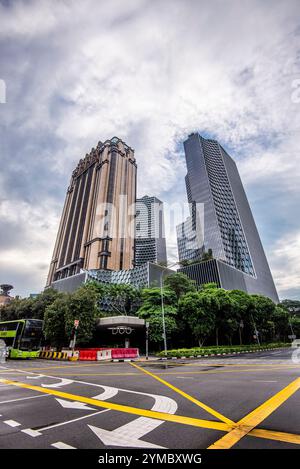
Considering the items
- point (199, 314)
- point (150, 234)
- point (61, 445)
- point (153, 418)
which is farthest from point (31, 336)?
point (150, 234)

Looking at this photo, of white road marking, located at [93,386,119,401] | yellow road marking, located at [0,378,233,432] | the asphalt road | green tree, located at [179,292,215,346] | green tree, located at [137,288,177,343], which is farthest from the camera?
green tree, located at [179,292,215,346]

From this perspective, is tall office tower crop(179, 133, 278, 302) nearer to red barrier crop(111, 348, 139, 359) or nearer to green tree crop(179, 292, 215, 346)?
green tree crop(179, 292, 215, 346)

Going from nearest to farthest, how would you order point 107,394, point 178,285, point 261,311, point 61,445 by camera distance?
point 61,445, point 107,394, point 178,285, point 261,311

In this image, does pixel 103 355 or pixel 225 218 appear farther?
pixel 225 218

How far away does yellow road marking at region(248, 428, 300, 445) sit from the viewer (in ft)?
12.9

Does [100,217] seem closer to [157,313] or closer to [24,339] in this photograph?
[157,313]

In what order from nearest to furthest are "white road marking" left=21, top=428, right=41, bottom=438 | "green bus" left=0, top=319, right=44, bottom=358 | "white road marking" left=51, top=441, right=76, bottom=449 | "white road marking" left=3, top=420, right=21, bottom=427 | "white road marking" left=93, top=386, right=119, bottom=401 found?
1. "white road marking" left=51, top=441, right=76, bottom=449
2. "white road marking" left=21, top=428, right=41, bottom=438
3. "white road marking" left=3, top=420, right=21, bottom=427
4. "white road marking" left=93, top=386, right=119, bottom=401
5. "green bus" left=0, top=319, right=44, bottom=358

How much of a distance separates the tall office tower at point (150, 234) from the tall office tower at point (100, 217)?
22.0 metres

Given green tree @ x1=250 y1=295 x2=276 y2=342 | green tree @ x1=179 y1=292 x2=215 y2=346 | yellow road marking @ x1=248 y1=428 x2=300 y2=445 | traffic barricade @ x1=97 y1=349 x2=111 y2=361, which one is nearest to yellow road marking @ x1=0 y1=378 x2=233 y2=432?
yellow road marking @ x1=248 y1=428 x2=300 y2=445

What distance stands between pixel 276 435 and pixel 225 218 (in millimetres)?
136180

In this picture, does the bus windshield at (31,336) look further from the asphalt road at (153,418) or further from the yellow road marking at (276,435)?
the yellow road marking at (276,435)

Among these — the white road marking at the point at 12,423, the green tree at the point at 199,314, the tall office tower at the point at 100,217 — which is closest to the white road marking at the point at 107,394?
the white road marking at the point at 12,423

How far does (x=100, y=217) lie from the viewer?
11444cm

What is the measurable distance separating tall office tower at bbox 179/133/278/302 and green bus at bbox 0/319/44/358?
78.2m
